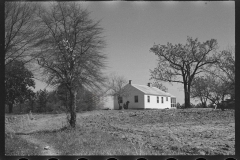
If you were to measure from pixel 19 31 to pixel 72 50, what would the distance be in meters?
2.56

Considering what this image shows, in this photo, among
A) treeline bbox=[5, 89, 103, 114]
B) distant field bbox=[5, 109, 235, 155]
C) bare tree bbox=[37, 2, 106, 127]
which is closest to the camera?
distant field bbox=[5, 109, 235, 155]

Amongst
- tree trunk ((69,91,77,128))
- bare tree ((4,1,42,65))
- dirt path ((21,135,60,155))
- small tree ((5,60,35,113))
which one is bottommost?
dirt path ((21,135,60,155))

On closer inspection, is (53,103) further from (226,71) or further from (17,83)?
(226,71)

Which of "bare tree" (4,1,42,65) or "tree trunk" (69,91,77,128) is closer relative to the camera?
"bare tree" (4,1,42,65)

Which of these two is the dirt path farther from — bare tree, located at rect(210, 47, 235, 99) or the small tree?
bare tree, located at rect(210, 47, 235, 99)

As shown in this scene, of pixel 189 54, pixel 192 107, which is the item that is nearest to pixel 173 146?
pixel 192 107

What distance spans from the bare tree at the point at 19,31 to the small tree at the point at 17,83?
0.22m

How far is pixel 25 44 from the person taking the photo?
7758mm

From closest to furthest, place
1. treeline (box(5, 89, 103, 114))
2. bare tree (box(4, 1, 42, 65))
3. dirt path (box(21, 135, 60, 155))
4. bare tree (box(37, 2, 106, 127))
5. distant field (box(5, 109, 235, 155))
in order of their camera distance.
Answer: dirt path (box(21, 135, 60, 155))
distant field (box(5, 109, 235, 155))
bare tree (box(4, 1, 42, 65))
treeline (box(5, 89, 103, 114))
bare tree (box(37, 2, 106, 127))

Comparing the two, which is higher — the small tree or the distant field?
the small tree

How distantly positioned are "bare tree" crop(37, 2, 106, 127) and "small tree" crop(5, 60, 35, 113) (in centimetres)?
109

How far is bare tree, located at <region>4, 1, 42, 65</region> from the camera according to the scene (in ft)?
24.3

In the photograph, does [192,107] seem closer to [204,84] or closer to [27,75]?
[204,84]

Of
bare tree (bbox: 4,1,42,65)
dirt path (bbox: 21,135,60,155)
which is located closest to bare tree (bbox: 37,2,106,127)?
bare tree (bbox: 4,1,42,65)
